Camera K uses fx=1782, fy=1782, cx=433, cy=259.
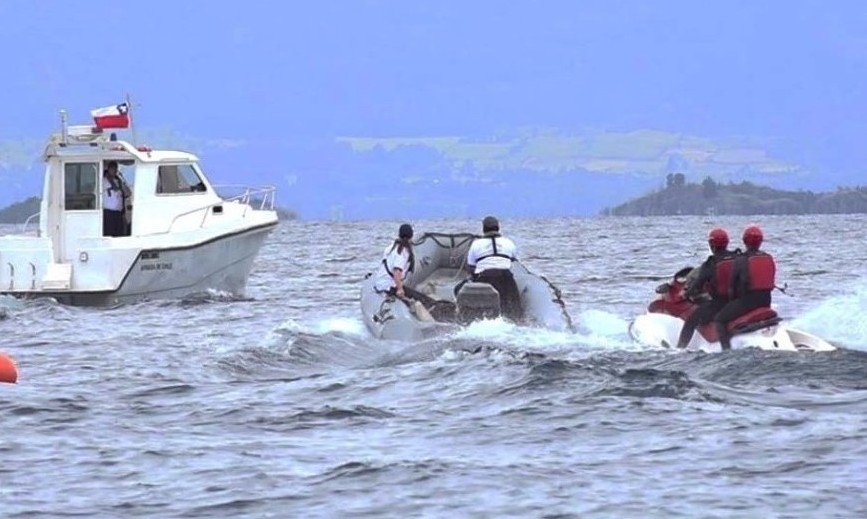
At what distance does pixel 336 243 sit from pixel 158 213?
136 feet

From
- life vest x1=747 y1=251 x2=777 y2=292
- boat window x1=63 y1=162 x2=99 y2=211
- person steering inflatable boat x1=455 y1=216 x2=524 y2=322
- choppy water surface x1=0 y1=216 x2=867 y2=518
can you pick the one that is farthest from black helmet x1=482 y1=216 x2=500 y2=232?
boat window x1=63 y1=162 x2=99 y2=211

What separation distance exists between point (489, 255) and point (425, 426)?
6436 mm

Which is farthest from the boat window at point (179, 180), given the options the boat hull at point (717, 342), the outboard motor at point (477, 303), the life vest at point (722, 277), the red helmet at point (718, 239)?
the life vest at point (722, 277)

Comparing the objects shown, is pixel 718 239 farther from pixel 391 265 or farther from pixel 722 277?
pixel 391 265

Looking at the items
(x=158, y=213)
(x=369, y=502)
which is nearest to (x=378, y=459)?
(x=369, y=502)

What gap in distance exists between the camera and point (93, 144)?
1020 inches

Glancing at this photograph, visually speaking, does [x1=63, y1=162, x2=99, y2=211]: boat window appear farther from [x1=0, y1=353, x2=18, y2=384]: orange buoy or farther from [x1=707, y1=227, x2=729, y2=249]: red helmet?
[x1=0, y1=353, x2=18, y2=384]: orange buoy

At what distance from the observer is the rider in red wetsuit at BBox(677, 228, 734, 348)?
16.3m

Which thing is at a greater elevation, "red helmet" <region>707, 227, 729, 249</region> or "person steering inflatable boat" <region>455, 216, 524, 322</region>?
"red helmet" <region>707, 227, 729, 249</region>

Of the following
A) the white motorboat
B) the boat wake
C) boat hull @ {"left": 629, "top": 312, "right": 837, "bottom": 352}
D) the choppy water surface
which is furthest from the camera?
the white motorboat

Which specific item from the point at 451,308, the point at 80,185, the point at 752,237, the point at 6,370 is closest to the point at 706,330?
the point at 752,237

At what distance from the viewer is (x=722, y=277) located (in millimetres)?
16312

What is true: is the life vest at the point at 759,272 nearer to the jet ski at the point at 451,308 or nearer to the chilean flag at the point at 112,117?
the jet ski at the point at 451,308

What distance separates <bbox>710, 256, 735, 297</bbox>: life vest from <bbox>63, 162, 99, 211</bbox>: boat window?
12.0 m
